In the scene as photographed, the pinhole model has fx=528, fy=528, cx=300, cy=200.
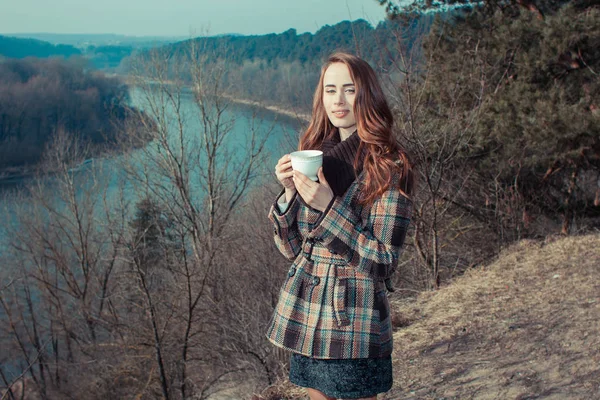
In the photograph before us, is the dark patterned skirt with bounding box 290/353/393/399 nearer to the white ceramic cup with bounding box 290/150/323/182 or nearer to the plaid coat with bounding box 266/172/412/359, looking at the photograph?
the plaid coat with bounding box 266/172/412/359

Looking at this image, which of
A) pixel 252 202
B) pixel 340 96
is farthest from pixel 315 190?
pixel 252 202

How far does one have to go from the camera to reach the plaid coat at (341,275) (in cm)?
163

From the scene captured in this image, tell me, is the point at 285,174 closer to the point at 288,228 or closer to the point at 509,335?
the point at 288,228

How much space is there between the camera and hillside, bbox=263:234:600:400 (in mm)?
3451

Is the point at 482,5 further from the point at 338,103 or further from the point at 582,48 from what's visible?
the point at 338,103

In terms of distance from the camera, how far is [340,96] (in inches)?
73.1

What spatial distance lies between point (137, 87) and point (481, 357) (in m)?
13.4

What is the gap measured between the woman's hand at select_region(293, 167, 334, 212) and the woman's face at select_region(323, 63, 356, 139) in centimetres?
30

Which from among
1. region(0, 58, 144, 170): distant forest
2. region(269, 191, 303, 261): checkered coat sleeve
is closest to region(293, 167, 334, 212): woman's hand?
region(269, 191, 303, 261): checkered coat sleeve

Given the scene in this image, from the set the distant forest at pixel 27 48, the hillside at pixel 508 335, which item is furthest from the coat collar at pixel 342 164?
the distant forest at pixel 27 48

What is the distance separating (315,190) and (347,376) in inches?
24.3

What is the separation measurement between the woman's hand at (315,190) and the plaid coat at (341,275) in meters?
0.03

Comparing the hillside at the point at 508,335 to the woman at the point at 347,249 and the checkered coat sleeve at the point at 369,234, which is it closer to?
the woman at the point at 347,249

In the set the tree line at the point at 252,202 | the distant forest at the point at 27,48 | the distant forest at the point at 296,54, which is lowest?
the tree line at the point at 252,202
